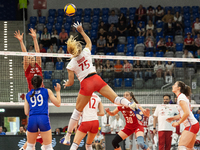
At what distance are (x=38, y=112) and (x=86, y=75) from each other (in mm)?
1165

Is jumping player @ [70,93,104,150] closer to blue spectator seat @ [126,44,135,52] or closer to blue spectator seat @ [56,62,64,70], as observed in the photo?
blue spectator seat @ [56,62,64,70]

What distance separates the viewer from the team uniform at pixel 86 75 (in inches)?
229

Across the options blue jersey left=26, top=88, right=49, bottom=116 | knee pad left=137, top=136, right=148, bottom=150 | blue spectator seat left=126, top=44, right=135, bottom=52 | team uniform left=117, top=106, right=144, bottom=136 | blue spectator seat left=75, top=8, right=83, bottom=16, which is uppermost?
blue spectator seat left=75, top=8, right=83, bottom=16

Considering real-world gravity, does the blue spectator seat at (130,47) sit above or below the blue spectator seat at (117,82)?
above

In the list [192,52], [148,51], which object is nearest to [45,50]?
[148,51]

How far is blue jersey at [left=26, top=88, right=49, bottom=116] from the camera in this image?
5834 millimetres

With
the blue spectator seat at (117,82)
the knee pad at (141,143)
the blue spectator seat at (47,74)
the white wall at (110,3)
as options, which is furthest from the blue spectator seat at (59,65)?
the white wall at (110,3)

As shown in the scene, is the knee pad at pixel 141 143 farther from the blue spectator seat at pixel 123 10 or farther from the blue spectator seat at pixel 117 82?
the blue spectator seat at pixel 123 10

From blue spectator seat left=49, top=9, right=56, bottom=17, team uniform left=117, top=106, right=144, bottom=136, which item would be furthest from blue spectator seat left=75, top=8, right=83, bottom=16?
team uniform left=117, top=106, right=144, bottom=136

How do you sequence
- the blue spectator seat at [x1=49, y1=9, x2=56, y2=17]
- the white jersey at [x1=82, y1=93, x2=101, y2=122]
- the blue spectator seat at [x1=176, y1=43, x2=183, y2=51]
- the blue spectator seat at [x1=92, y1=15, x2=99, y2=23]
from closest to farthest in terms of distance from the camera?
the white jersey at [x1=82, y1=93, x2=101, y2=122] → the blue spectator seat at [x1=176, y1=43, x2=183, y2=51] → the blue spectator seat at [x1=92, y1=15, x2=99, y2=23] → the blue spectator seat at [x1=49, y1=9, x2=56, y2=17]

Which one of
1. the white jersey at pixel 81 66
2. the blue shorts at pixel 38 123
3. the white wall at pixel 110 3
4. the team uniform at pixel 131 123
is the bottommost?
the team uniform at pixel 131 123

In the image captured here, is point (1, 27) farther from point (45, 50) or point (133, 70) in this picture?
point (133, 70)

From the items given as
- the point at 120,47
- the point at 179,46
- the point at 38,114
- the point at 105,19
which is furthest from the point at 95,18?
the point at 38,114

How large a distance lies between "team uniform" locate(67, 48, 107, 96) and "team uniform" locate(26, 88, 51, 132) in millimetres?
730
